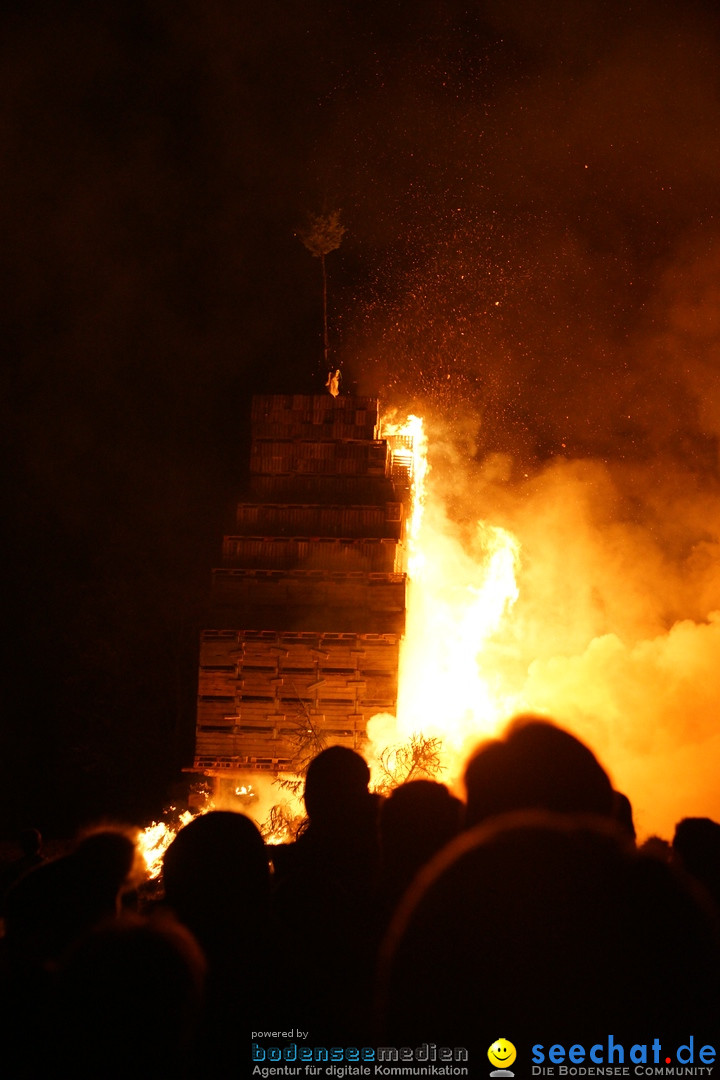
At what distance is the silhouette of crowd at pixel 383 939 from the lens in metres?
2.06

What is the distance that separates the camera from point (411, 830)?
10.9 ft

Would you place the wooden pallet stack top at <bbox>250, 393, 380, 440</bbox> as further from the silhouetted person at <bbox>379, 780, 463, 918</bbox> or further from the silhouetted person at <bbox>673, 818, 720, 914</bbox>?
the silhouetted person at <bbox>673, 818, 720, 914</bbox>

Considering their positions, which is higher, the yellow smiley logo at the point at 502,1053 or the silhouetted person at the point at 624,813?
the silhouetted person at the point at 624,813

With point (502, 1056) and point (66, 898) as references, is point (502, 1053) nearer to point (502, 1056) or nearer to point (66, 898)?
point (502, 1056)

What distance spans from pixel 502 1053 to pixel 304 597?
16.1 m

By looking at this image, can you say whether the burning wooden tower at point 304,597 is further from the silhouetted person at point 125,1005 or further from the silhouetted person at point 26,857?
the silhouetted person at point 125,1005

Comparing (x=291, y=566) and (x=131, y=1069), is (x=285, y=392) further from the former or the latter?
(x=131, y=1069)

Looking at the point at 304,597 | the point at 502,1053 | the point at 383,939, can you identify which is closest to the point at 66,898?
the point at 383,939

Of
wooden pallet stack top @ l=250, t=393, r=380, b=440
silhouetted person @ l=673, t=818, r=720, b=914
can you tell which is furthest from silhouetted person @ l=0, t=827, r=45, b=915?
wooden pallet stack top @ l=250, t=393, r=380, b=440

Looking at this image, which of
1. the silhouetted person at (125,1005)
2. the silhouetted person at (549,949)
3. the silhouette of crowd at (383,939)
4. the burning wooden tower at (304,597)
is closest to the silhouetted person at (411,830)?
the silhouette of crowd at (383,939)

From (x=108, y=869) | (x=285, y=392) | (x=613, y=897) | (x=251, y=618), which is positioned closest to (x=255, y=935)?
(x=108, y=869)

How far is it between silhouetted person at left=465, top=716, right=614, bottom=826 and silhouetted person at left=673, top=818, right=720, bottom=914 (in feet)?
2.80

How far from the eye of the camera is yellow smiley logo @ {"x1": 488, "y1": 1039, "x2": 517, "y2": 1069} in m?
2.26

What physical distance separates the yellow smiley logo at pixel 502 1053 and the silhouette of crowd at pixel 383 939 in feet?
0.14
